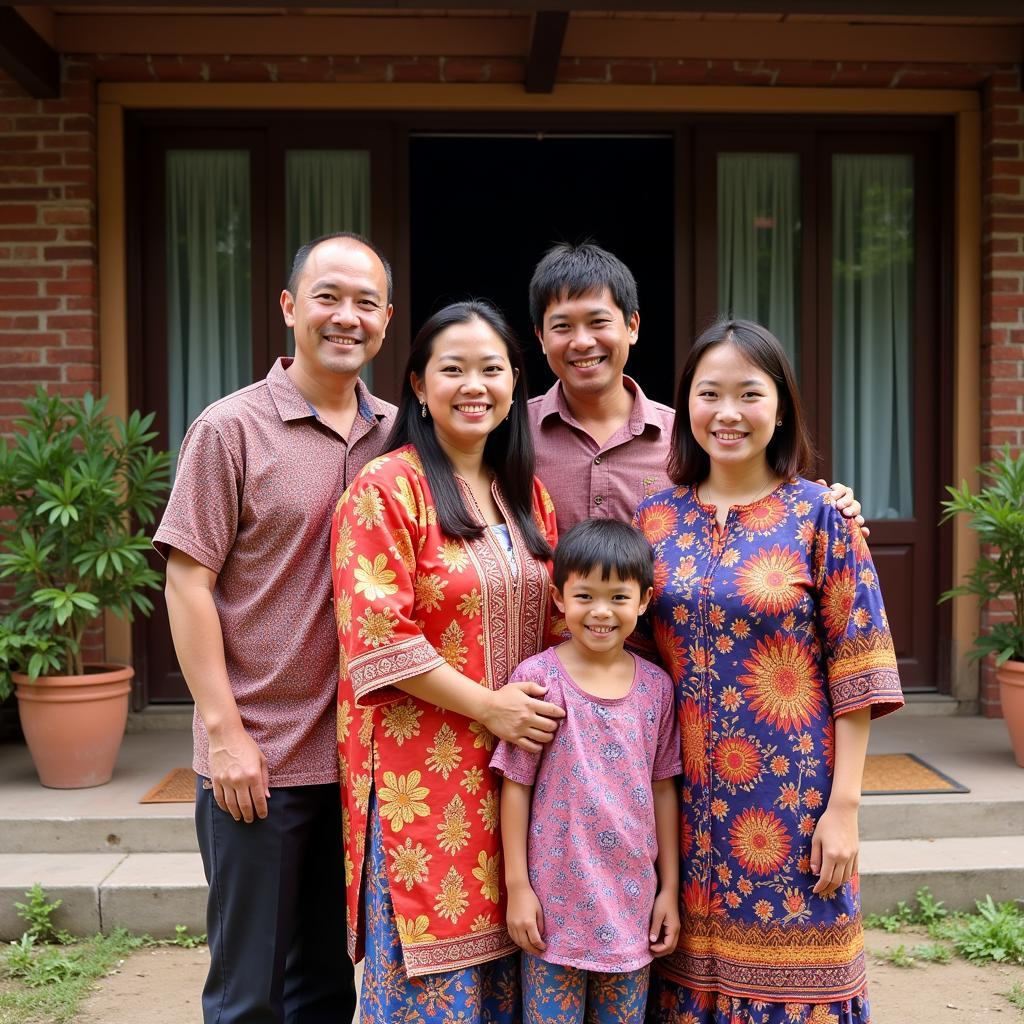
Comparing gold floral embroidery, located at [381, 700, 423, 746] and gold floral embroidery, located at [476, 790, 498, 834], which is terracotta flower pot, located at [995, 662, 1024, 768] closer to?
gold floral embroidery, located at [476, 790, 498, 834]

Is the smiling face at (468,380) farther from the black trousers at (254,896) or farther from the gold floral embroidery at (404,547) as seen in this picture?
the black trousers at (254,896)

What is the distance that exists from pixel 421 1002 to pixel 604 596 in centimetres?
82

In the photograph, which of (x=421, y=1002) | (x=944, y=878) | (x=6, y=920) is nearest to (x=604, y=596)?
(x=421, y=1002)

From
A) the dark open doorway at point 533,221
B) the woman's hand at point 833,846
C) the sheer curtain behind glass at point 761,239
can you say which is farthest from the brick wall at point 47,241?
the woman's hand at point 833,846

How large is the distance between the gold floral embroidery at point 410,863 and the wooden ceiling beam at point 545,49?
3.41 m

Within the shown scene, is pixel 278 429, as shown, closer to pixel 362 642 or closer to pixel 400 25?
pixel 362 642

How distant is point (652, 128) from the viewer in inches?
209

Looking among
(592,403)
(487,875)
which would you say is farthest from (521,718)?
(592,403)

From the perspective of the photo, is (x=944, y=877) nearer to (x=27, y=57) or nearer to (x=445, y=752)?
(x=445, y=752)

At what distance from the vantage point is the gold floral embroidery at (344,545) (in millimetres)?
2037

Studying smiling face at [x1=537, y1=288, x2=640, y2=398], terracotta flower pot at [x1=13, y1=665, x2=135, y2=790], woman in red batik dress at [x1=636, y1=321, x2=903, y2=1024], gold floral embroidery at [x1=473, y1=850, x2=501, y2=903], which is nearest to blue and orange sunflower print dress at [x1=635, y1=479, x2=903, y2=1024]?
woman in red batik dress at [x1=636, y1=321, x2=903, y2=1024]

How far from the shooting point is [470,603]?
2.08m

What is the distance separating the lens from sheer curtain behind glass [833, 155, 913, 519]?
5.53 m

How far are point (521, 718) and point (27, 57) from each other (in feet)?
13.1
